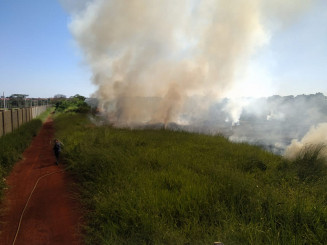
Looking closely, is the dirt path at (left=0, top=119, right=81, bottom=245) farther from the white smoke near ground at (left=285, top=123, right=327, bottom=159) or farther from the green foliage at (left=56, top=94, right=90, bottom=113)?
the green foliage at (left=56, top=94, right=90, bottom=113)

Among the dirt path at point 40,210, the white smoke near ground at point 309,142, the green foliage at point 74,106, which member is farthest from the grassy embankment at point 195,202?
the green foliage at point 74,106

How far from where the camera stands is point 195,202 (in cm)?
447

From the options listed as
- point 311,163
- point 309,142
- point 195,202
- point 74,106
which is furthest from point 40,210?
point 74,106

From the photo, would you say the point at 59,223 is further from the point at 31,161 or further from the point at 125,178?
the point at 31,161

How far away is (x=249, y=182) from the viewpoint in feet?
17.6

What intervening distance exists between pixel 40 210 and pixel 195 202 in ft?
11.1

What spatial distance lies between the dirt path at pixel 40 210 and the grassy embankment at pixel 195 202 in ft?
1.20

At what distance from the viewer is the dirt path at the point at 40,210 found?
4227mm

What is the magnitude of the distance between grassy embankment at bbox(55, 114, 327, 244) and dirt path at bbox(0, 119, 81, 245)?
367 mm

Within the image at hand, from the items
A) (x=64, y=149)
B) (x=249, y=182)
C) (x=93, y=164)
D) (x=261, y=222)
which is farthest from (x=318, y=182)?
(x=64, y=149)

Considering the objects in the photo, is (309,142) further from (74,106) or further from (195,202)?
(74,106)

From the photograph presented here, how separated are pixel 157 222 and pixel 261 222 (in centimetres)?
170

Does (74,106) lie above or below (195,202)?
above

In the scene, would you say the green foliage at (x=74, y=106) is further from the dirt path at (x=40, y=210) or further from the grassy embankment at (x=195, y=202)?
the grassy embankment at (x=195, y=202)
